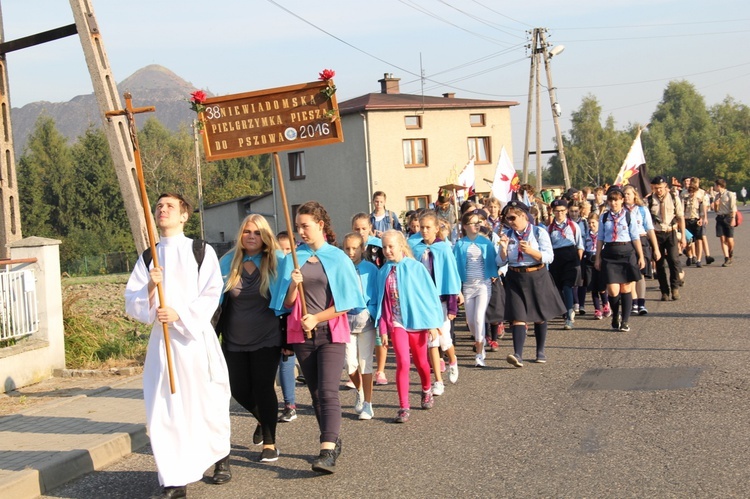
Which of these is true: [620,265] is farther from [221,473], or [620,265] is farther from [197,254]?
[197,254]

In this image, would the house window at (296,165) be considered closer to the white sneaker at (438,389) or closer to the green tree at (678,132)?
the white sneaker at (438,389)

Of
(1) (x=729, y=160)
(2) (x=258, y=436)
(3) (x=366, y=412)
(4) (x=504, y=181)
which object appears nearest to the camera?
(2) (x=258, y=436)

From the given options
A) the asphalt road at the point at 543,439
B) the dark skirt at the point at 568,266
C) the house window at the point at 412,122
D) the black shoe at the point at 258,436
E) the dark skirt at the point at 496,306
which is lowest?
the asphalt road at the point at 543,439

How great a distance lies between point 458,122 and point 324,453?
43.9m

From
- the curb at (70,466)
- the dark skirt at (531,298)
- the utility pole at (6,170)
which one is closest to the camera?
the curb at (70,466)

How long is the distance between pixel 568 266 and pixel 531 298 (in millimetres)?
3256

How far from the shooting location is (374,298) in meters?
8.76

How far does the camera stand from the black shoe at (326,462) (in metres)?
6.50

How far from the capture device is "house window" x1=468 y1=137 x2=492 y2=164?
4997 centimetres

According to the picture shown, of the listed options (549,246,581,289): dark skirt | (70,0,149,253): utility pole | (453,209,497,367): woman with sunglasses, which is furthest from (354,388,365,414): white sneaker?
(549,246,581,289): dark skirt

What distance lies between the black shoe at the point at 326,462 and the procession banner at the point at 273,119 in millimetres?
2396

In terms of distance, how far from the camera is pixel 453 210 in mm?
19016

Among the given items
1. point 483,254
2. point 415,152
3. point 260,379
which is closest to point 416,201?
point 415,152

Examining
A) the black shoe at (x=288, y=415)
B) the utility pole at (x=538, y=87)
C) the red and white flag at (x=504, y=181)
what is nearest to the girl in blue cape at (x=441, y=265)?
the black shoe at (x=288, y=415)
